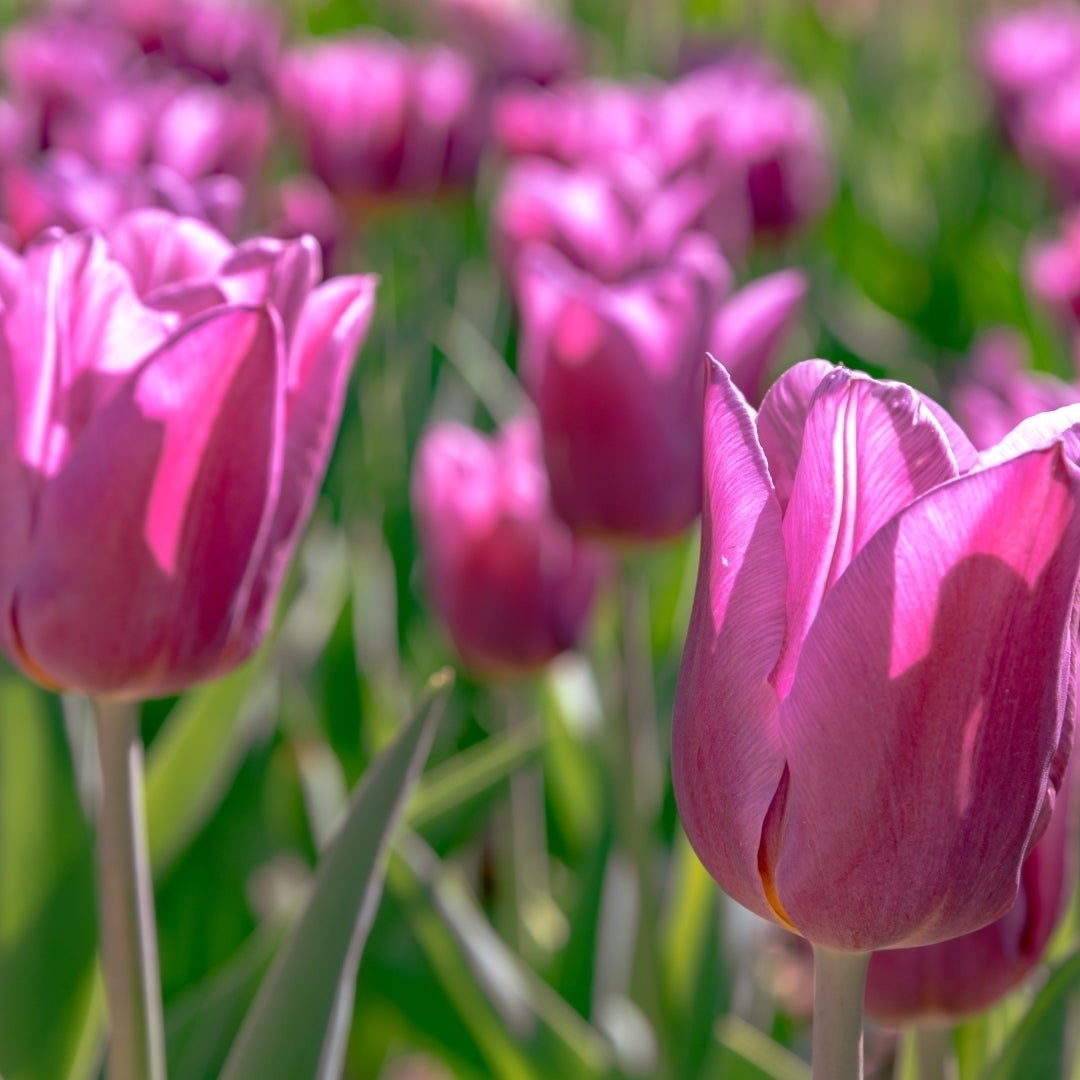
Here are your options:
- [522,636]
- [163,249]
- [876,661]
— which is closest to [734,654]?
[876,661]

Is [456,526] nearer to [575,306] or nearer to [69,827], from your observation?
[575,306]

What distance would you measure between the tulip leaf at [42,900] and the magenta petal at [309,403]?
0.90 ft

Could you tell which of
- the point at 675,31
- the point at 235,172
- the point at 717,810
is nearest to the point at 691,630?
the point at 717,810

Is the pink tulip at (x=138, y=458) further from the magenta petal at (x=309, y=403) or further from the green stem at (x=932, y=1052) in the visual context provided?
the green stem at (x=932, y=1052)

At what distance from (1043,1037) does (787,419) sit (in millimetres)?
289

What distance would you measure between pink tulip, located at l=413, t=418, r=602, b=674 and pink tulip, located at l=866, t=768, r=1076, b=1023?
53 cm

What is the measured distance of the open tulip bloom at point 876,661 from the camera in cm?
34

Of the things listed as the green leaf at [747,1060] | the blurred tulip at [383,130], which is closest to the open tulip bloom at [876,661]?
the green leaf at [747,1060]

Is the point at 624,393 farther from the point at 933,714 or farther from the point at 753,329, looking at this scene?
the point at 933,714

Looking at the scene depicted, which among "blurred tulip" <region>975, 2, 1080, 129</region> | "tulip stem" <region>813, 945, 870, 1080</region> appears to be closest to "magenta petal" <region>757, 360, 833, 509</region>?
"tulip stem" <region>813, 945, 870, 1080</region>

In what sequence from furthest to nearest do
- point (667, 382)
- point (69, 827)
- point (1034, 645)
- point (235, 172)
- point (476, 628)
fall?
point (235, 172) → point (476, 628) → point (667, 382) → point (69, 827) → point (1034, 645)

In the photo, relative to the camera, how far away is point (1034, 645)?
0.36 m

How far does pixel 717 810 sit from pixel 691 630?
48mm

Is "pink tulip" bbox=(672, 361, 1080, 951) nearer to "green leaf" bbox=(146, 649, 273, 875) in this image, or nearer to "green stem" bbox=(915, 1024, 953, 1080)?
"green stem" bbox=(915, 1024, 953, 1080)
